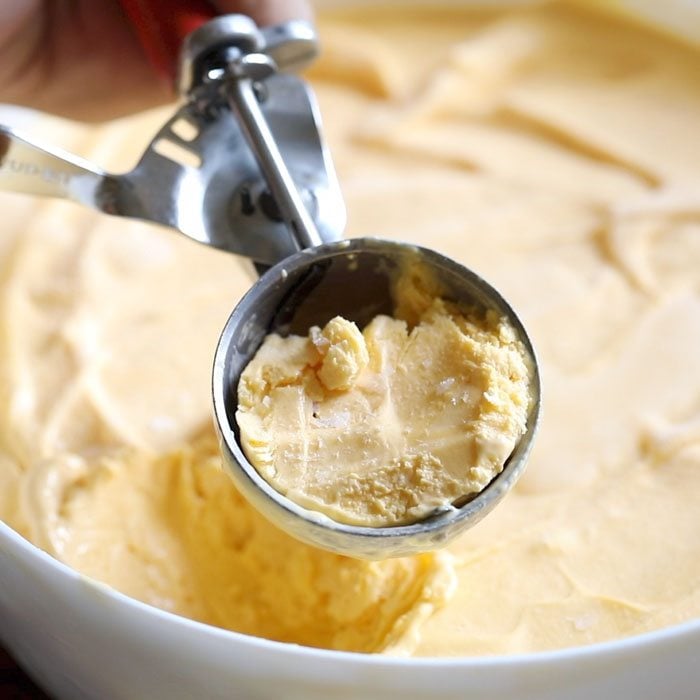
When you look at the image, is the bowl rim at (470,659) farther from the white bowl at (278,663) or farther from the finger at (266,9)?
the finger at (266,9)

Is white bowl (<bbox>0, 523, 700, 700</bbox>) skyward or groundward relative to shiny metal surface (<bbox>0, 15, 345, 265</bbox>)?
groundward

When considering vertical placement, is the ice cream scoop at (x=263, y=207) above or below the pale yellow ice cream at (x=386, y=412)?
above

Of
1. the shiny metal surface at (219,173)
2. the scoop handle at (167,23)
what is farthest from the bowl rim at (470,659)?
the scoop handle at (167,23)

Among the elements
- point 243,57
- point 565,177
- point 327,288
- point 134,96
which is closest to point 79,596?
point 327,288

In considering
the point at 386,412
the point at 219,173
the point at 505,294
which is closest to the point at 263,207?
the point at 219,173

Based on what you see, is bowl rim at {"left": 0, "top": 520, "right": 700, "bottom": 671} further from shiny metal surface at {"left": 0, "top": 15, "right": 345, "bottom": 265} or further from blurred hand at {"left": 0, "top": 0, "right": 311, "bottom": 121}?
blurred hand at {"left": 0, "top": 0, "right": 311, "bottom": 121}

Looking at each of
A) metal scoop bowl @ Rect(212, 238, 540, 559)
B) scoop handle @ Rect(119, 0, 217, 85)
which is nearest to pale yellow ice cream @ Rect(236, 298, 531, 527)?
metal scoop bowl @ Rect(212, 238, 540, 559)
